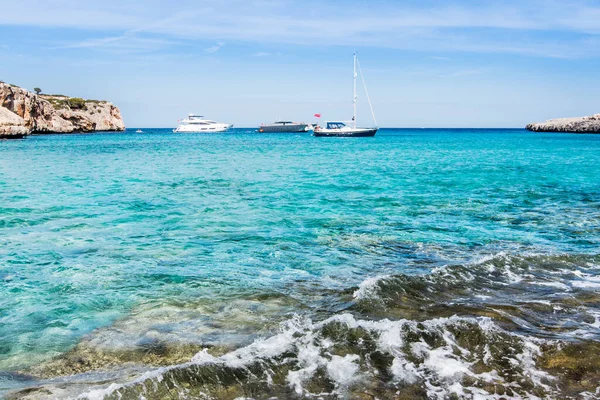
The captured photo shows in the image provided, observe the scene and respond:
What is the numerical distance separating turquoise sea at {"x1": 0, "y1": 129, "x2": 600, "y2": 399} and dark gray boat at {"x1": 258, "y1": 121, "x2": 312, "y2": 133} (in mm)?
153269

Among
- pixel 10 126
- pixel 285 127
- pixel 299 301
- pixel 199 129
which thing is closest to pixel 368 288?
pixel 299 301

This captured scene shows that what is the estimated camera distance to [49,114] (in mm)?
116250

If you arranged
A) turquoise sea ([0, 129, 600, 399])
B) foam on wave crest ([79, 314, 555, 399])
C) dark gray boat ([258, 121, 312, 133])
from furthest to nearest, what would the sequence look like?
dark gray boat ([258, 121, 312, 133]), turquoise sea ([0, 129, 600, 399]), foam on wave crest ([79, 314, 555, 399])

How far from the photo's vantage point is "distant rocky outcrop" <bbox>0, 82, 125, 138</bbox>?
82.6m

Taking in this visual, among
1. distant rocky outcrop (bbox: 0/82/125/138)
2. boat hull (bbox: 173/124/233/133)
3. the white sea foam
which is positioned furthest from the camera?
boat hull (bbox: 173/124/233/133)

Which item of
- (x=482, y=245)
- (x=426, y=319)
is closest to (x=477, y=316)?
(x=426, y=319)

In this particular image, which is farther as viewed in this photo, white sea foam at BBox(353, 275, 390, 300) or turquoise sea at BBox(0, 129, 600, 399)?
white sea foam at BBox(353, 275, 390, 300)

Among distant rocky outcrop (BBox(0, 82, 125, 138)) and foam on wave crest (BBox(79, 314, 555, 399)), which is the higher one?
distant rocky outcrop (BBox(0, 82, 125, 138))

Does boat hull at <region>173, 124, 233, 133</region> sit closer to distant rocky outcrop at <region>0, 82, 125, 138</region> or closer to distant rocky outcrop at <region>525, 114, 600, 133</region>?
distant rocky outcrop at <region>0, 82, 125, 138</region>

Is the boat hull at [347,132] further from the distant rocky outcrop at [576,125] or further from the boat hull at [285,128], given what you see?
the distant rocky outcrop at [576,125]

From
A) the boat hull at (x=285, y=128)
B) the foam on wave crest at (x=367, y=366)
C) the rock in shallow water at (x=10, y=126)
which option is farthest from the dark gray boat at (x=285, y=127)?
the foam on wave crest at (x=367, y=366)

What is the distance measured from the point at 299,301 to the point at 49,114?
418 ft

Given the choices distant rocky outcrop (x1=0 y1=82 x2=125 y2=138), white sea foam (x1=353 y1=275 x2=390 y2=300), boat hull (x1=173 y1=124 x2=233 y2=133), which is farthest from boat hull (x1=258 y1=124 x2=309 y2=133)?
white sea foam (x1=353 y1=275 x2=390 y2=300)

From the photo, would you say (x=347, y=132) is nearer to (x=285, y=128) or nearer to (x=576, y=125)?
(x=285, y=128)
